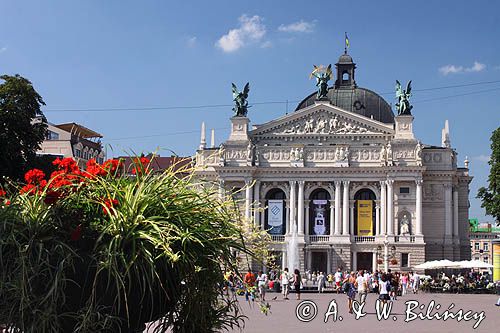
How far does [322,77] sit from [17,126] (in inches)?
1742

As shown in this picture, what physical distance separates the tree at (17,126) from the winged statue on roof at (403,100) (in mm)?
42980

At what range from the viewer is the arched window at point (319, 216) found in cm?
7325

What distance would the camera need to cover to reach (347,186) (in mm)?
72688

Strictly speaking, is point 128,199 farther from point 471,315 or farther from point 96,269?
point 471,315

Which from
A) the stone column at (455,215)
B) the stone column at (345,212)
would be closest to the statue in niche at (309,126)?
the stone column at (345,212)

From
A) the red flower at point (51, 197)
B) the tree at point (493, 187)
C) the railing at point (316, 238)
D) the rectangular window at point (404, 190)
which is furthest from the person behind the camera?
the railing at point (316, 238)

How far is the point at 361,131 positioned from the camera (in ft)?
243

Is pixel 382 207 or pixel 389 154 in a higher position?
pixel 389 154

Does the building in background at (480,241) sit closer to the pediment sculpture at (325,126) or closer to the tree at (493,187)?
the pediment sculpture at (325,126)

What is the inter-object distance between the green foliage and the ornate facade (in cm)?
6257

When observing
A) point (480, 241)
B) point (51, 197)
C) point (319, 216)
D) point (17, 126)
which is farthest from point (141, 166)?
point (480, 241)

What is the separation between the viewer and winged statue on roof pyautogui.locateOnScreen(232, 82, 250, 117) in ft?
254

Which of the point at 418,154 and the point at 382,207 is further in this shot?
the point at 382,207

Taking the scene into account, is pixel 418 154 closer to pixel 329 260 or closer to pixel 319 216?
pixel 319 216
